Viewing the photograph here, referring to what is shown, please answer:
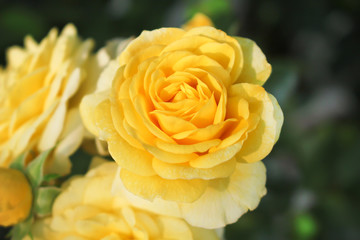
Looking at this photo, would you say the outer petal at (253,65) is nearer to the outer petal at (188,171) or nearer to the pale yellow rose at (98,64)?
the outer petal at (188,171)

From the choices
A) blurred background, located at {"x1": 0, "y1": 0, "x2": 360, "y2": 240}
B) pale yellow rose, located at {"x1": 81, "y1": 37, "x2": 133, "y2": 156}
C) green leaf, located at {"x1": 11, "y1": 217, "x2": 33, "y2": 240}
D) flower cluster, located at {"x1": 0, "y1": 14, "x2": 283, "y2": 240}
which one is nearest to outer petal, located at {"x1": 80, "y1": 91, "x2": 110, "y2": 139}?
flower cluster, located at {"x1": 0, "y1": 14, "x2": 283, "y2": 240}

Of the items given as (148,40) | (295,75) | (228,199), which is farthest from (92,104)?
(295,75)

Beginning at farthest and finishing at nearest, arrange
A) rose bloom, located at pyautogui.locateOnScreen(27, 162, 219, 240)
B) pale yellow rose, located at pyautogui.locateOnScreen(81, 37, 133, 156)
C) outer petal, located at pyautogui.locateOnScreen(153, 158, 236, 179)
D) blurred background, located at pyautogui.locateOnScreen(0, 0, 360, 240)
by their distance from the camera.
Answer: blurred background, located at pyautogui.locateOnScreen(0, 0, 360, 240)
pale yellow rose, located at pyautogui.locateOnScreen(81, 37, 133, 156)
rose bloom, located at pyautogui.locateOnScreen(27, 162, 219, 240)
outer petal, located at pyautogui.locateOnScreen(153, 158, 236, 179)

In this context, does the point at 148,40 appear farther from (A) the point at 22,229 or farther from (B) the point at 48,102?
(A) the point at 22,229

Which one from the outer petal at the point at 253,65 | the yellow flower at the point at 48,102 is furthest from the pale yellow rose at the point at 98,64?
the outer petal at the point at 253,65

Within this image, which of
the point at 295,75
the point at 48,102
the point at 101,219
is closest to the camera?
the point at 101,219

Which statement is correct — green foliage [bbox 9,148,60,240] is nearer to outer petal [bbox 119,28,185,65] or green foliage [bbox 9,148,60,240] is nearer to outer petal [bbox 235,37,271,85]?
outer petal [bbox 119,28,185,65]

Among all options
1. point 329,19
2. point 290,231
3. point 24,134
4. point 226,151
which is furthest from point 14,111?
point 329,19
